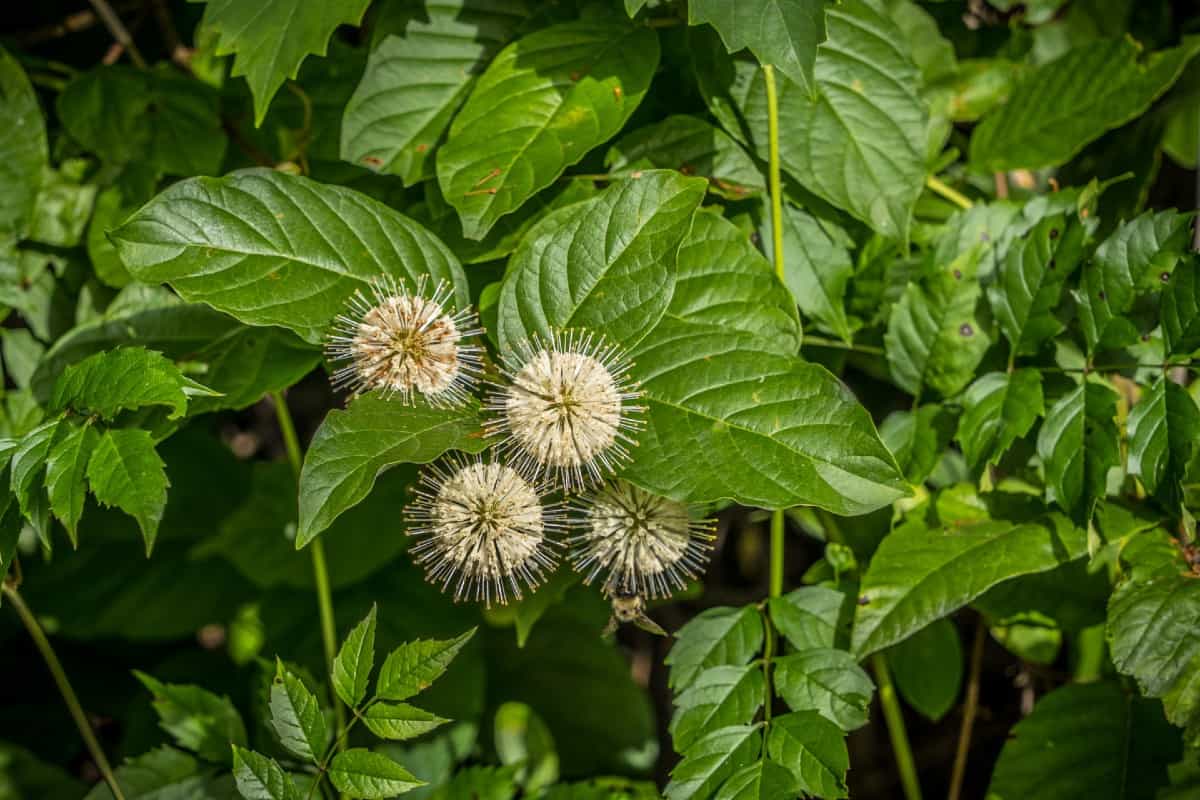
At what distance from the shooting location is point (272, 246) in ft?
3.21

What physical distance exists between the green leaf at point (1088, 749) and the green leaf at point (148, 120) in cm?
121

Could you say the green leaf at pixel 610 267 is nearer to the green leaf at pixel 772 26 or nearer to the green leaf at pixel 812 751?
the green leaf at pixel 772 26

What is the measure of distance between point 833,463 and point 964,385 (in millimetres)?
334

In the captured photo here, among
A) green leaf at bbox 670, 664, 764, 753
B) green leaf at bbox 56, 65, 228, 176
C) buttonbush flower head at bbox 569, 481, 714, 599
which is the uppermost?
green leaf at bbox 56, 65, 228, 176

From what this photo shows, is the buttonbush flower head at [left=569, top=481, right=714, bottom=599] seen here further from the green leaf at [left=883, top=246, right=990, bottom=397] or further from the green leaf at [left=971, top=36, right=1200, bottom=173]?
the green leaf at [left=971, top=36, right=1200, bottom=173]

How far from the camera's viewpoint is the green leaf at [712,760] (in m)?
0.95

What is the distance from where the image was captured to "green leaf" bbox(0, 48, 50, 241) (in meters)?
1.35

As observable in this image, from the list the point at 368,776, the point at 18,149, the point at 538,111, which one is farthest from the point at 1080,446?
the point at 18,149

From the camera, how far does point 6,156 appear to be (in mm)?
1352

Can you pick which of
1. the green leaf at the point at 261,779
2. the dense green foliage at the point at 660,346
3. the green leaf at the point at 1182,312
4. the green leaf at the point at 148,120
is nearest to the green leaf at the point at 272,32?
the dense green foliage at the point at 660,346

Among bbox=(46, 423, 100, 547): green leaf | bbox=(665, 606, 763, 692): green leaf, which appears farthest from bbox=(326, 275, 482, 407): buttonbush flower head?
bbox=(665, 606, 763, 692): green leaf

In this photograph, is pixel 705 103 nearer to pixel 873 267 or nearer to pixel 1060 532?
pixel 873 267

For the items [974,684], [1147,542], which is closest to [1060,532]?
[1147,542]

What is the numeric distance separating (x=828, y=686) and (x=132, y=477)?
675 mm
